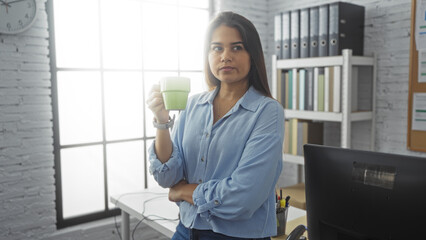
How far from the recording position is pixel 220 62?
4.01ft

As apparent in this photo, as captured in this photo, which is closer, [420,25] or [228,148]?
[228,148]

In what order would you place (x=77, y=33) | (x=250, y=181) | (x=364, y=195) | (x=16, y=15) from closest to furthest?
(x=364, y=195)
(x=250, y=181)
(x=16, y=15)
(x=77, y=33)

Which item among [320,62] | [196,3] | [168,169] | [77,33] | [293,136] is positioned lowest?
[293,136]

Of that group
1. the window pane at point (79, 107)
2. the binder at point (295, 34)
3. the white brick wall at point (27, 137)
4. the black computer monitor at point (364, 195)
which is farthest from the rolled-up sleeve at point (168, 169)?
the binder at point (295, 34)

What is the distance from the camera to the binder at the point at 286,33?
2.98m

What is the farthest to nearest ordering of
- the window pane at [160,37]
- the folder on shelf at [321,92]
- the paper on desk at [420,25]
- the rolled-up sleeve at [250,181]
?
the window pane at [160,37] → the folder on shelf at [321,92] → the paper on desk at [420,25] → the rolled-up sleeve at [250,181]

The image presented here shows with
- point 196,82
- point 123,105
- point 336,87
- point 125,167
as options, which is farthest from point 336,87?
point 125,167

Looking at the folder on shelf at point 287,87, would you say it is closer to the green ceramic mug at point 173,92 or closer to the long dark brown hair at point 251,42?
the long dark brown hair at point 251,42

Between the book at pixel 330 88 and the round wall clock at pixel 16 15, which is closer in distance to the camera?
the round wall clock at pixel 16 15

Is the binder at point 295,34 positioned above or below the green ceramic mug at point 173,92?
above

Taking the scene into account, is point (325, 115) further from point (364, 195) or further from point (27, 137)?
point (27, 137)

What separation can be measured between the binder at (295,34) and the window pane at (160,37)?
95 centimetres

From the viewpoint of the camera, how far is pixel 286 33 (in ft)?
9.85

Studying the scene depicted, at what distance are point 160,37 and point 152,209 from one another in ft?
5.45
